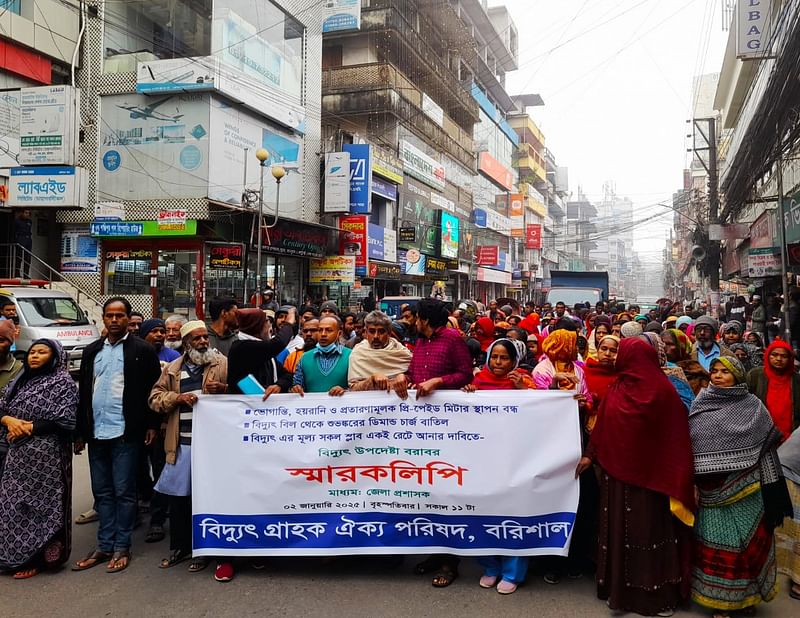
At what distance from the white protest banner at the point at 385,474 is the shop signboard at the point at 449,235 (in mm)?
33262

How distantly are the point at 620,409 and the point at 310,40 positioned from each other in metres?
25.0

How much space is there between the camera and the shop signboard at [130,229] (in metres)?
19.0

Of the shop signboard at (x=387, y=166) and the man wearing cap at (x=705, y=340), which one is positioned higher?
the shop signboard at (x=387, y=166)

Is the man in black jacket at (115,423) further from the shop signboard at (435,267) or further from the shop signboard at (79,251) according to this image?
the shop signboard at (435,267)

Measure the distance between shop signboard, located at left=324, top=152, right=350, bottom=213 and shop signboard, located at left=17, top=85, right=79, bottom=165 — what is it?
30.6 feet

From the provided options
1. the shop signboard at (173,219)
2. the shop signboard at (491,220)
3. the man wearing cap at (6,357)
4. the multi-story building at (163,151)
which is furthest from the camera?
the shop signboard at (491,220)

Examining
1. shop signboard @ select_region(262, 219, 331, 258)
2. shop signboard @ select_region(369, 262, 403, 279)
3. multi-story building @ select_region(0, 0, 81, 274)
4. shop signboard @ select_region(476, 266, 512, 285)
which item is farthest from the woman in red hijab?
shop signboard @ select_region(476, 266, 512, 285)

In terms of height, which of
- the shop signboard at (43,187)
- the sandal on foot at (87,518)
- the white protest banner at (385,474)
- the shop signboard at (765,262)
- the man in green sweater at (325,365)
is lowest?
the sandal on foot at (87,518)

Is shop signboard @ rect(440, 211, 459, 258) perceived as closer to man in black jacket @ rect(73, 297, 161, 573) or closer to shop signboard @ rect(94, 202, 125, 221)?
shop signboard @ rect(94, 202, 125, 221)

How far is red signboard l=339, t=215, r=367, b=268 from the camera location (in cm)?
2562

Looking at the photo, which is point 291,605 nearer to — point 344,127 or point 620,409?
point 620,409

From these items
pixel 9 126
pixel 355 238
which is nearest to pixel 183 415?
pixel 9 126

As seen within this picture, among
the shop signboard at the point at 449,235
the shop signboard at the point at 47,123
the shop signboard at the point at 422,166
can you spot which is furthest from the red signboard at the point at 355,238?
the shop signboard at the point at 449,235

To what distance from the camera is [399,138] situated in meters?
31.8
